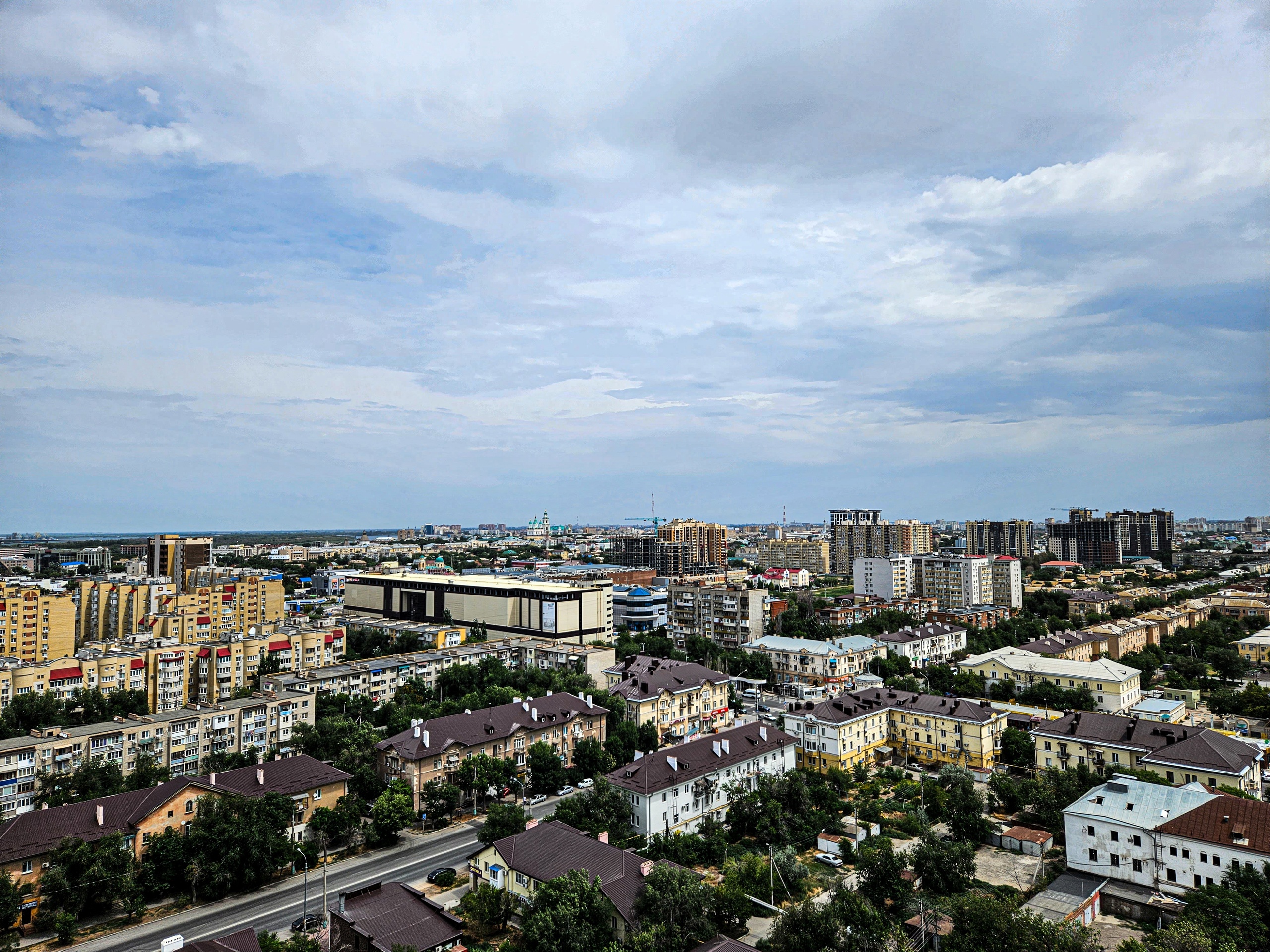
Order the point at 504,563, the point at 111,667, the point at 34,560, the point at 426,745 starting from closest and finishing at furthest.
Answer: the point at 426,745
the point at 111,667
the point at 34,560
the point at 504,563

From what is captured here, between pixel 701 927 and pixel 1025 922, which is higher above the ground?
pixel 1025 922

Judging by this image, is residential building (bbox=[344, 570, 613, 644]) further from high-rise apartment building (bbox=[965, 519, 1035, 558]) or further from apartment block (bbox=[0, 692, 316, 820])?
high-rise apartment building (bbox=[965, 519, 1035, 558])

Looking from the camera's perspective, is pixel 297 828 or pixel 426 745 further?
pixel 426 745

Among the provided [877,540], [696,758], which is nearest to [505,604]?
[696,758]

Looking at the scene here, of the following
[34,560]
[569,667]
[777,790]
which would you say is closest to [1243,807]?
[777,790]

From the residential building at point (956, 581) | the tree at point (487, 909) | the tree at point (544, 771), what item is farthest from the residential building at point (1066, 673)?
the tree at point (487, 909)

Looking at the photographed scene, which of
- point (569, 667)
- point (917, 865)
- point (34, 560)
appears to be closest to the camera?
point (917, 865)

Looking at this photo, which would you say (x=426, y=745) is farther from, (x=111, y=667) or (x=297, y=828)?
(x=111, y=667)
